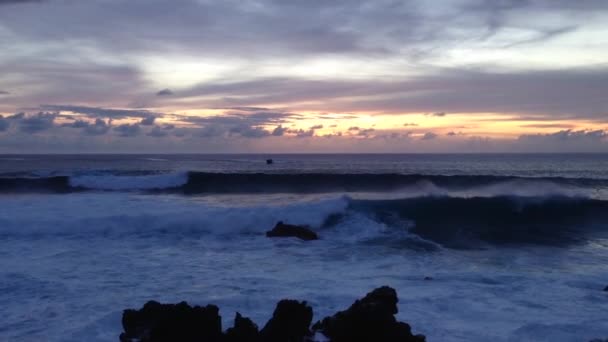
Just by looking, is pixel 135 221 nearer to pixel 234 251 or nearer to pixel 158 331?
pixel 234 251

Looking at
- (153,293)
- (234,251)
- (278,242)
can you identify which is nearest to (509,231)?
(278,242)

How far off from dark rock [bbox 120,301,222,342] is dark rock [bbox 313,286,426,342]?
4.40 feet

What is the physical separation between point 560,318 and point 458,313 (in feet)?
4.71

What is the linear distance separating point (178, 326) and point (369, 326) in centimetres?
216

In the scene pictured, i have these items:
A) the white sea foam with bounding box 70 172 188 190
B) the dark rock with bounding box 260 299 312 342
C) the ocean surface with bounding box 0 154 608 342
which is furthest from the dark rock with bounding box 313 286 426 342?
the white sea foam with bounding box 70 172 188 190

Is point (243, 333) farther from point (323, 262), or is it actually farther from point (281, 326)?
point (323, 262)

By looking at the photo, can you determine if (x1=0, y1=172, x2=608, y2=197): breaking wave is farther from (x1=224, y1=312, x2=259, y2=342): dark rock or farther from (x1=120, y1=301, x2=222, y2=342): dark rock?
(x1=224, y1=312, x2=259, y2=342): dark rock

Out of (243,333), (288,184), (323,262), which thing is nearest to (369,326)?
(243,333)

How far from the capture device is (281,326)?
17.8 ft

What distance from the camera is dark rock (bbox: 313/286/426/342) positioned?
5234 millimetres

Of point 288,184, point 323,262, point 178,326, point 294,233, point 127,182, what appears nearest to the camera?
point 178,326

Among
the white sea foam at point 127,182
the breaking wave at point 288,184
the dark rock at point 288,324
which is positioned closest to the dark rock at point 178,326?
the dark rock at point 288,324

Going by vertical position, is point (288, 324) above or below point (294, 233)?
above

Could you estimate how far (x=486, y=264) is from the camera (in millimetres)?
10898
